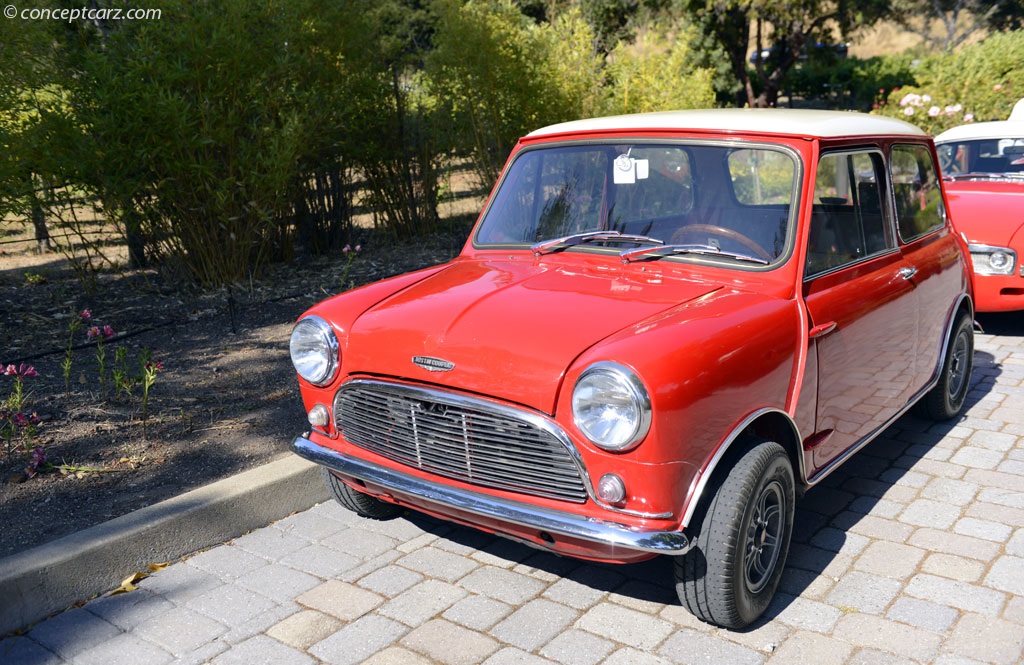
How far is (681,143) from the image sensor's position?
3875 mm

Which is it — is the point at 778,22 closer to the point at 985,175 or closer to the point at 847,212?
the point at 985,175

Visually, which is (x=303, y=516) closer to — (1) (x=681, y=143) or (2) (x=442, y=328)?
(2) (x=442, y=328)

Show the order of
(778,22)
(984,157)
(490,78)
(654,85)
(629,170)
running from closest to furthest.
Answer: (629,170)
(984,157)
(490,78)
(654,85)
(778,22)

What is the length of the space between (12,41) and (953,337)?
6387mm

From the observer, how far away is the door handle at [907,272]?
14.0ft

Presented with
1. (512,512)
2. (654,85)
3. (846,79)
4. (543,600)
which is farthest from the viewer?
(846,79)

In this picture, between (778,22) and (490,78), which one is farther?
(778,22)

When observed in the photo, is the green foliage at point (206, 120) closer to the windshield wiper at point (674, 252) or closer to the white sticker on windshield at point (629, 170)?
the white sticker on windshield at point (629, 170)

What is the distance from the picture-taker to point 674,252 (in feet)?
12.2

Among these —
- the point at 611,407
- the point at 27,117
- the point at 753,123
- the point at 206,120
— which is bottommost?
the point at 611,407

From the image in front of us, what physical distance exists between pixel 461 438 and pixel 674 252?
1232 millimetres

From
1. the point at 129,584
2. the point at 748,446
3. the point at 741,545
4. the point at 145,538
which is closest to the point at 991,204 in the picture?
the point at 748,446

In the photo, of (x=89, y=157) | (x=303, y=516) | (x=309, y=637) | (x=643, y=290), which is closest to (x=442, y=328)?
(x=643, y=290)

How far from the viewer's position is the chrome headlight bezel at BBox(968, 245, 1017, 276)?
6645mm
